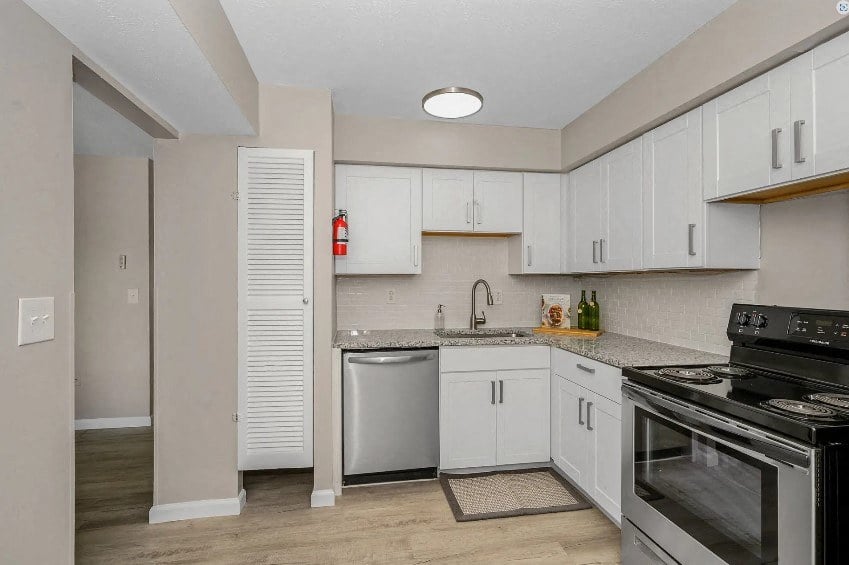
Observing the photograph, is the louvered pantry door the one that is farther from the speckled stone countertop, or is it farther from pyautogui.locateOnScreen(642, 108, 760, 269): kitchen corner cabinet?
pyautogui.locateOnScreen(642, 108, 760, 269): kitchen corner cabinet

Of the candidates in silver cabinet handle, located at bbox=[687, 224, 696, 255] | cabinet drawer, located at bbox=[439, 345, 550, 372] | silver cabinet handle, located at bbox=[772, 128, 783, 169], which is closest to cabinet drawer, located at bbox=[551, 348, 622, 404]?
cabinet drawer, located at bbox=[439, 345, 550, 372]

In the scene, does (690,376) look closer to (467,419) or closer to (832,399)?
(832,399)

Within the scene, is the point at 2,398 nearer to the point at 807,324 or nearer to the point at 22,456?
the point at 22,456

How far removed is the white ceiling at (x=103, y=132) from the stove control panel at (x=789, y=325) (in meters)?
3.73

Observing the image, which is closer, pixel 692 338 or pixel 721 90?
pixel 721 90

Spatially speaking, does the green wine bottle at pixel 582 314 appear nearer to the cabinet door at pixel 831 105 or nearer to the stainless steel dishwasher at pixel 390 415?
the stainless steel dishwasher at pixel 390 415

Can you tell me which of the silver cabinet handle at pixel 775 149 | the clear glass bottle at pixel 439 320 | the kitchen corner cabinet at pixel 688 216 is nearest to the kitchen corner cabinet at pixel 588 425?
the kitchen corner cabinet at pixel 688 216

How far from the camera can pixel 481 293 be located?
371 cm

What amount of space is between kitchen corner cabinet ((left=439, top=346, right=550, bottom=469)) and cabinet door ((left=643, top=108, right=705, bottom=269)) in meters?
1.00

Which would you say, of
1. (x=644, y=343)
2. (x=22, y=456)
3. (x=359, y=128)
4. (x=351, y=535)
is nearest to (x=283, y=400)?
(x=351, y=535)

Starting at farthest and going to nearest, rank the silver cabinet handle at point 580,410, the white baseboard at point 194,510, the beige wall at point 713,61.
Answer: the silver cabinet handle at point 580,410, the white baseboard at point 194,510, the beige wall at point 713,61

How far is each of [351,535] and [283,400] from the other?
0.83 m

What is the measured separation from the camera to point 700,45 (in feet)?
6.82

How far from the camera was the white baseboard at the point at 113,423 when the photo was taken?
4.04m
